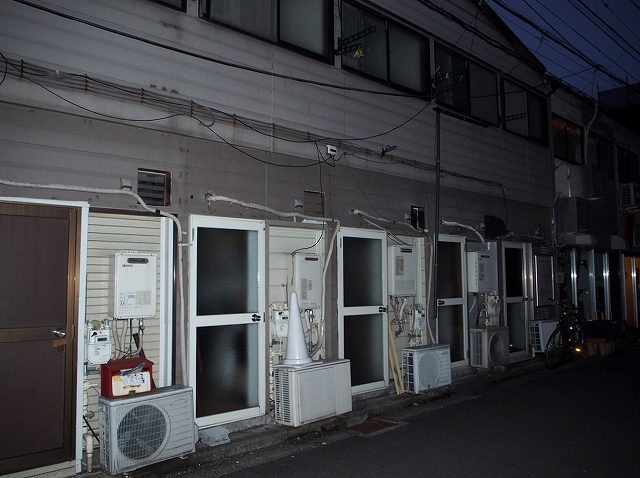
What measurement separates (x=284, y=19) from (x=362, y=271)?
3856 millimetres

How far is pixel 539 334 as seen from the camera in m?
11.7

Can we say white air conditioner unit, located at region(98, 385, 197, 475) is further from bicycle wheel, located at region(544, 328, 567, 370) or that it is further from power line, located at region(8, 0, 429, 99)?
bicycle wheel, located at region(544, 328, 567, 370)

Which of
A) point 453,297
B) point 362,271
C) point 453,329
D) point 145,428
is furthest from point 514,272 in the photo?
point 145,428

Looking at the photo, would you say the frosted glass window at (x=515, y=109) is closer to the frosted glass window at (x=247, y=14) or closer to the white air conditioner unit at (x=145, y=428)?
the frosted glass window at (x=247, y=14)

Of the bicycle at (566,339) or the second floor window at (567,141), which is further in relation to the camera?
Result: the second floor window at (567,141)

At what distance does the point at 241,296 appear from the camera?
6.65 meters

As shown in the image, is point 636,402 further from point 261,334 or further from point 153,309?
point 153,309

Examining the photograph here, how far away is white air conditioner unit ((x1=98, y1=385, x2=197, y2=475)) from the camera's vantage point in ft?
16.3

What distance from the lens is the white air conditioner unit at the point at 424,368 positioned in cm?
827

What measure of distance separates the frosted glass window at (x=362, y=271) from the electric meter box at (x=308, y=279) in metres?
0.78

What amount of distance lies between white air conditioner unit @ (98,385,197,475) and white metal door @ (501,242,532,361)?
7.81 metres

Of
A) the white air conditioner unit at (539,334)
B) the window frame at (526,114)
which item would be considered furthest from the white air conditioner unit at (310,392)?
the window frame at (526,114)

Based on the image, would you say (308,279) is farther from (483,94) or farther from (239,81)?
(483,94)

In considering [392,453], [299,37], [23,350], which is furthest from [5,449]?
[299,37]
